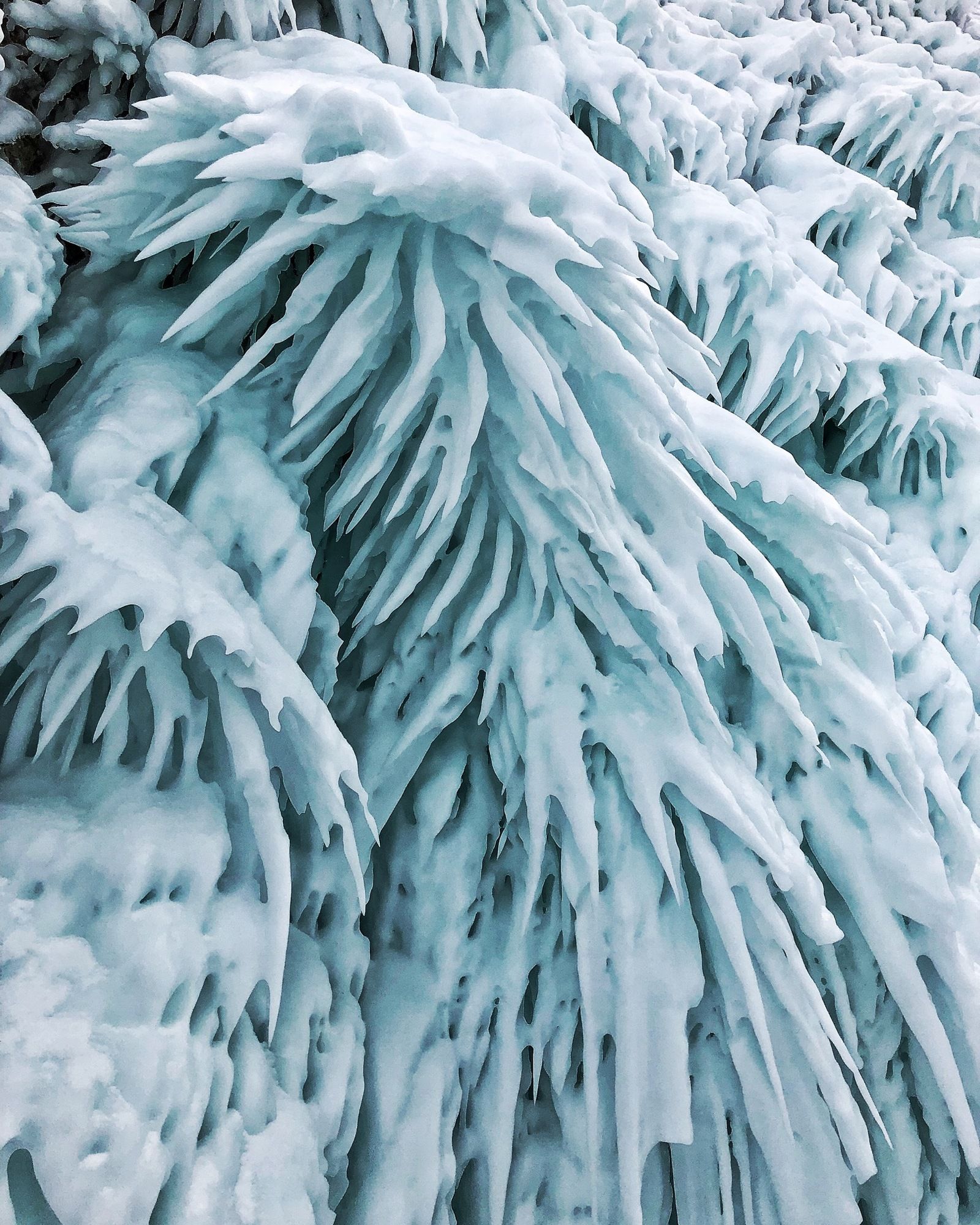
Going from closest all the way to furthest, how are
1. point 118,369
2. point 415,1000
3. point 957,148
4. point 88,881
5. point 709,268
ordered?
point 88,881 < point 118,369 < point 415,1000 < point 709,268 < point 957,148

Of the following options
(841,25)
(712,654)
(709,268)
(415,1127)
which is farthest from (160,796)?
(841,25)

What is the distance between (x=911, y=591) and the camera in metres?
1.31

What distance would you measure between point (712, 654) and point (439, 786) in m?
0.36

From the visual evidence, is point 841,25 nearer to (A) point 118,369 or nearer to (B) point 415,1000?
(A) point 118,369

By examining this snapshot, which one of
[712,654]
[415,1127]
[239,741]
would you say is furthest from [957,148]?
[415,1127]

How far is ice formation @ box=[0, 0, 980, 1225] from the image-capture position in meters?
0.79

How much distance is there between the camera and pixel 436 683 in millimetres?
1043

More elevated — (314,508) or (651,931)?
(314,508)

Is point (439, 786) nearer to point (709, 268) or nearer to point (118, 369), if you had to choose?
point (118, 369)

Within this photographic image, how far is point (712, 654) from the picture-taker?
1004 mm

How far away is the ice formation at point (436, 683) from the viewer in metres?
0.79

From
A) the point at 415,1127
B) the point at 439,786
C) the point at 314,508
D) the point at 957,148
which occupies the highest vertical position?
the point at 957,148

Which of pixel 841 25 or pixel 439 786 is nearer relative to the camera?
pixel 439 786

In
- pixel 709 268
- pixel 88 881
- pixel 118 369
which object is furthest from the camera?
pixel 709 268
